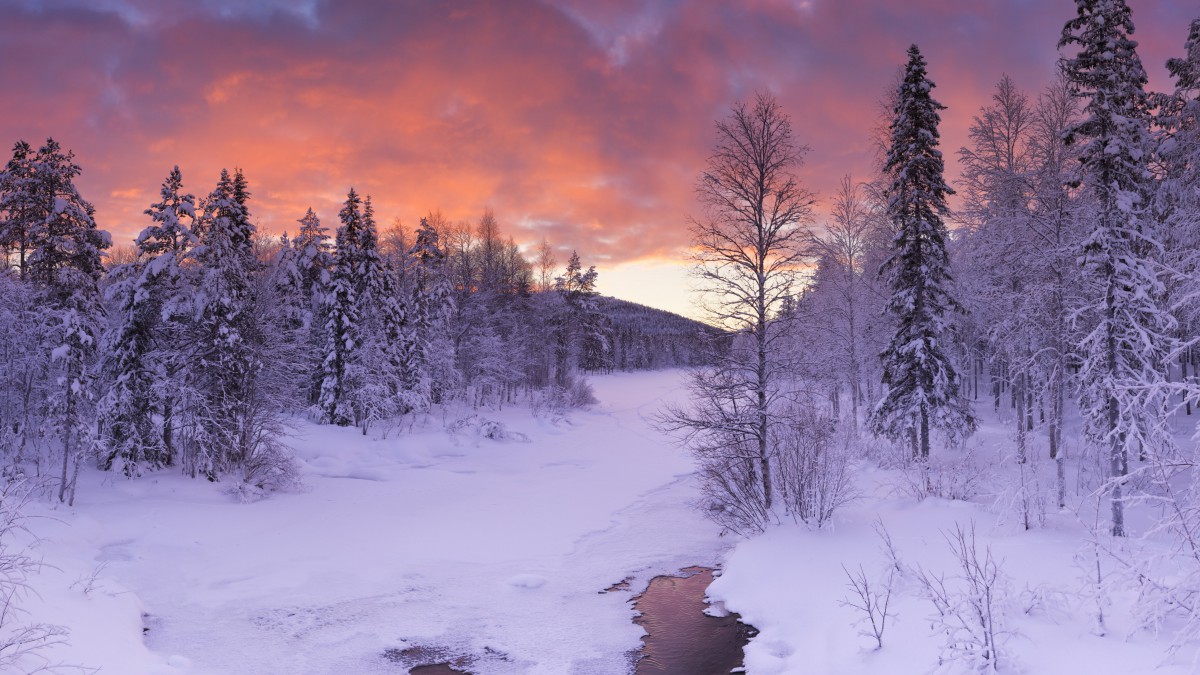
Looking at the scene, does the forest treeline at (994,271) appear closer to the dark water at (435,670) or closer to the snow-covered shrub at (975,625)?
the snow-covered shrub at (975,625)

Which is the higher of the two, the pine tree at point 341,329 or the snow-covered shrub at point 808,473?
the pine tree at point 341,329

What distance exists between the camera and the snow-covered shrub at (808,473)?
1270 cm

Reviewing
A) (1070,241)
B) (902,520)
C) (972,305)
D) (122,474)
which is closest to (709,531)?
(902,520)

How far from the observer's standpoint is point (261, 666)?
8469 mm

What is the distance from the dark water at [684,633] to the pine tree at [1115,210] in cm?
898

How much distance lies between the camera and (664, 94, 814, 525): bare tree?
14.3 metres

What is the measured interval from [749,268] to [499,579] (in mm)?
9022

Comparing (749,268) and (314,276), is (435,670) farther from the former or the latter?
(314,276)

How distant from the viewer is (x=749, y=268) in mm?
14555

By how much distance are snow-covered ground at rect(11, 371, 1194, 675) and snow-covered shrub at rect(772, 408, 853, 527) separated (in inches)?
20.0

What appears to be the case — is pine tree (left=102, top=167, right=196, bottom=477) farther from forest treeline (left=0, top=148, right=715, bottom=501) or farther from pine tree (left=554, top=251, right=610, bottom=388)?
pine tree (left=554, top=251, right=610, bottom=388)

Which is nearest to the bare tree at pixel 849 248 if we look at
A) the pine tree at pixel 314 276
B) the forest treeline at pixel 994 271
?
the forest treeline at pixel 994 271

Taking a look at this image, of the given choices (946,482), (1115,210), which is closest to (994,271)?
(1115,210)

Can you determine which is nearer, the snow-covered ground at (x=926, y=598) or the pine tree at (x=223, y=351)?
the snow-covered ground at (x=926, y=598)
